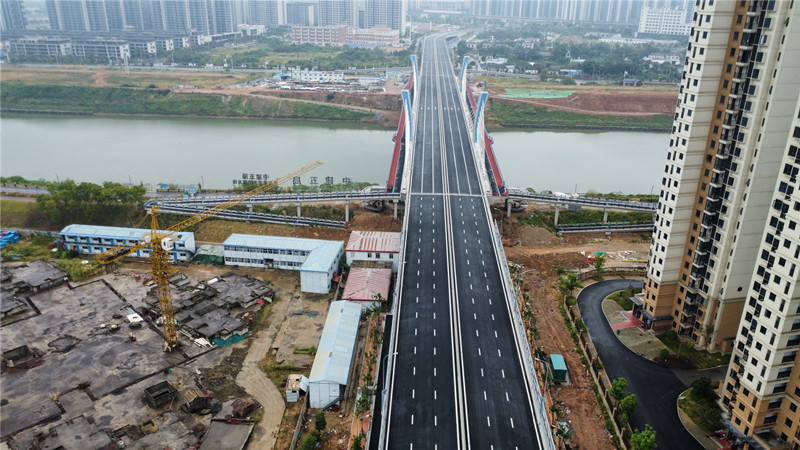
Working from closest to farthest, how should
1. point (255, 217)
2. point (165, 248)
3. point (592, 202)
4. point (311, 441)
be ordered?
1. point (311, 441)
2. point (165, 248)
3. point (255, 217)
4. point (592, 202)

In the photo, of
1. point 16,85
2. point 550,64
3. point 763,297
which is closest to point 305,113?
point 16,85

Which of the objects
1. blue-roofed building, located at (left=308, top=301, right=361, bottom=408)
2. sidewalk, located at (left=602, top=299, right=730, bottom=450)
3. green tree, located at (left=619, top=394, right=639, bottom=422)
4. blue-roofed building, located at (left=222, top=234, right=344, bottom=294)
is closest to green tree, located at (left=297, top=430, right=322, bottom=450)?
blue-roofed building, located at (left=308, top=301, right=361, bottom=408)

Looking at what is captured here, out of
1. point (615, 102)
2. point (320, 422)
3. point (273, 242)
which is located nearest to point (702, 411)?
point (320, 422)

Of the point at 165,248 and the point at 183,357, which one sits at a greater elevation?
the point at 165,248

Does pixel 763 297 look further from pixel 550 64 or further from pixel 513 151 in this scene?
pixel 550 64

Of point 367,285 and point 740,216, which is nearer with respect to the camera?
point 740,216

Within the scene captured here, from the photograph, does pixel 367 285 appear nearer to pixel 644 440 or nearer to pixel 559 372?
pixel 559 372

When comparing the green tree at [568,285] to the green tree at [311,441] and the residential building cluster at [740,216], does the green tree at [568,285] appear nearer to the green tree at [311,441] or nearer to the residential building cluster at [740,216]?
the residential building cluster at [740,216]

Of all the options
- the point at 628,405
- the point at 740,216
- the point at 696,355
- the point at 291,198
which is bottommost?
the point at 696,355
